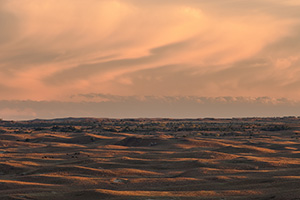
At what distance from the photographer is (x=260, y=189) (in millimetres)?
27609

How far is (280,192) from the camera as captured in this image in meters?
25.4

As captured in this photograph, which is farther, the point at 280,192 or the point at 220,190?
the point at 220,190

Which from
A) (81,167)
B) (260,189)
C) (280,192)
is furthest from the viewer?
(81,167)

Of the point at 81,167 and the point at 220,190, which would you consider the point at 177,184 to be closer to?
the point at 220,190

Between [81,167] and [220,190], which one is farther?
[81,167]

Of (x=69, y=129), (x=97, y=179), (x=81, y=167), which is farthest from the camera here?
(x=69, y=129)

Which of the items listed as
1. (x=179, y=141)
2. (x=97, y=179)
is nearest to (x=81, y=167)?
(x=97, y=179)

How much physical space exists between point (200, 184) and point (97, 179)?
25.3ft

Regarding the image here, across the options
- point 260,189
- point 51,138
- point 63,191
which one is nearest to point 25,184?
point 63,191

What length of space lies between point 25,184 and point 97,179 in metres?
4.98

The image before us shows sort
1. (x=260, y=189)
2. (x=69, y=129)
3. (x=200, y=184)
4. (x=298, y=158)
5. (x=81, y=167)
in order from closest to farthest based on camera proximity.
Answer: (x=260, y=189) < (x=200, y=184) < (x=81, y=167) < (x=298, y=158) < (x=69, y=129)

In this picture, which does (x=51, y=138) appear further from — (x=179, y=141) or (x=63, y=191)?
(x=63, y=191)

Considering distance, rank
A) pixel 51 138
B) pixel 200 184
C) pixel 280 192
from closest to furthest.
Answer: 1. pixel 280 192
2. pixel 200 184
3. pixel 51 138

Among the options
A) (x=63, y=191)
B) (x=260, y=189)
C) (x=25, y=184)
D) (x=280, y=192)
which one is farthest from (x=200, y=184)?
(x=25, y=184)
